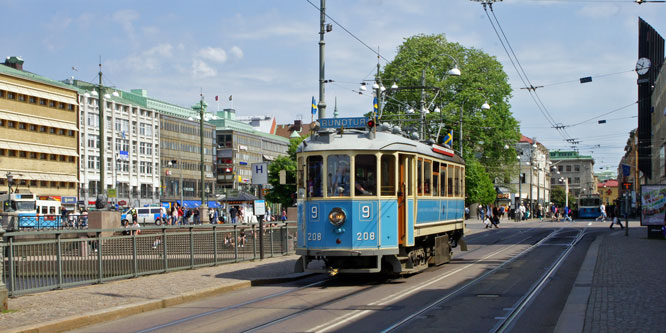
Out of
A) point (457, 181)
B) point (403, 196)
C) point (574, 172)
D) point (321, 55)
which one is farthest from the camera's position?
point (574, 172)

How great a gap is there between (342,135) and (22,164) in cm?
6443

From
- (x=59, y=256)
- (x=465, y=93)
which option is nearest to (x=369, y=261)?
(x=59, y=256)

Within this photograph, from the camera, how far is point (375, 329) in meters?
10.1

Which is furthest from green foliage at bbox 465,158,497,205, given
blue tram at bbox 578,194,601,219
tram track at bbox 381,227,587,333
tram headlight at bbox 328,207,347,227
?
tram headlight at bbox 328,207,347,227

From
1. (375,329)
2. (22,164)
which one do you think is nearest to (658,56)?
(22,164)

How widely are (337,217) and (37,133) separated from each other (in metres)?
66.5

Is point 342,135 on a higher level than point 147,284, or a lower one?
higher

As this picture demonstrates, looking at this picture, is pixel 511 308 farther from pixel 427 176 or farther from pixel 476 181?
pixel 476 181

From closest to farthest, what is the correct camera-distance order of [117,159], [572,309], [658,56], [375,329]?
[375,329], [572,309], [658,56], [117,159]

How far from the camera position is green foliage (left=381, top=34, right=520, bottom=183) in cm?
5628

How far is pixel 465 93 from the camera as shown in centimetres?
5647

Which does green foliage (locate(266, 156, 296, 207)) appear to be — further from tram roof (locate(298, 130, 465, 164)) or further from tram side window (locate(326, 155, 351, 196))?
tram side window (locate(326, 155, 351, 196))

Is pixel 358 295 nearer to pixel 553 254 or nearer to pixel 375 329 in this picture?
pixel 375 329

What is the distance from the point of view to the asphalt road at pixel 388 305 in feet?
34.6
